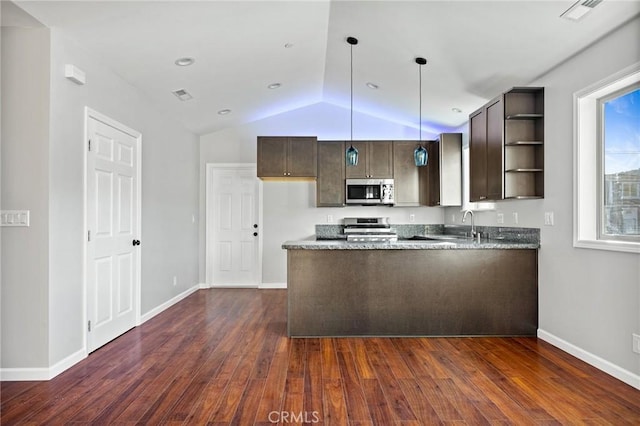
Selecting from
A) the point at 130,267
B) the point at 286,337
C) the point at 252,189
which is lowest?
the point at 286,337

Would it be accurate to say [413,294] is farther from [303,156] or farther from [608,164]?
[303,156]

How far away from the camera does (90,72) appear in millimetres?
3227

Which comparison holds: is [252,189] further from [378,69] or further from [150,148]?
[378,69]

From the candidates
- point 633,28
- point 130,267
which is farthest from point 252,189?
point 633,28

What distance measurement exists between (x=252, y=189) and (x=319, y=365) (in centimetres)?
393

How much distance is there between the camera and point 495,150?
3.61m

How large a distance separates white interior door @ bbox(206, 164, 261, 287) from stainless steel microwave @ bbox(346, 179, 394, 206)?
1658mm

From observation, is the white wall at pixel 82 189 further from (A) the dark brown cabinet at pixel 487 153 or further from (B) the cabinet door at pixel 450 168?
(B) the cabinet door at pixel 450 168

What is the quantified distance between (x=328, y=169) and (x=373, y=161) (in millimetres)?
698

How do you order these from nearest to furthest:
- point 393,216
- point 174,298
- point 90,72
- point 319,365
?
point 319,365 → point 90,72 → point 174,298 → point 393,216

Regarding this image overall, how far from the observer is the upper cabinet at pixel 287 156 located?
5.61 meters

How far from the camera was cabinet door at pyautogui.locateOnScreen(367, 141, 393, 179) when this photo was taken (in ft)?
18.9

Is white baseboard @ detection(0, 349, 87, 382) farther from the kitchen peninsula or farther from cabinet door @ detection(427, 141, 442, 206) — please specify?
cabinet door @ detection(427, 141, 442, 206)

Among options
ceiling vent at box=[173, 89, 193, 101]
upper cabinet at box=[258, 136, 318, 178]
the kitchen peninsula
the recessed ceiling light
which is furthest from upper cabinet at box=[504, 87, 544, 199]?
Answer: ceiling vent at box=[173, 89, 193, 101]
